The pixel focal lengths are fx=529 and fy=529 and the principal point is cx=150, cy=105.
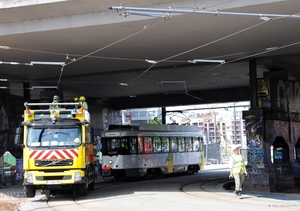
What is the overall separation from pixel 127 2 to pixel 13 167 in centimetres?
1943

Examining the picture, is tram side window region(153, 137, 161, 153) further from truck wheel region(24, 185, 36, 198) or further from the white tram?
truck wheel region(24, 185, 36, 198)

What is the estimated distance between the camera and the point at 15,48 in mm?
22766

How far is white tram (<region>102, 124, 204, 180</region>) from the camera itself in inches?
1249

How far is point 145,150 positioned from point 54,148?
14.0m

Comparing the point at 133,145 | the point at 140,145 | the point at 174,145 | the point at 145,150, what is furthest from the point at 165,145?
the point at 133,145

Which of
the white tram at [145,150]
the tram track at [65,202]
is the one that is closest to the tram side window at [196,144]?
the white tram at [145,150]

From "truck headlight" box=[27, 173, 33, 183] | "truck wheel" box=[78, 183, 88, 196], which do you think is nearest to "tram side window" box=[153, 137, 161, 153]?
"truck wheel" box=[78, 183, 88, 196]

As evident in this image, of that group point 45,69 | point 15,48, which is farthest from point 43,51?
point 45,69

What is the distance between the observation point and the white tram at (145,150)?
31.7m

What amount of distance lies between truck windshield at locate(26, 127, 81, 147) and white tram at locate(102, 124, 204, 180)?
12.1m

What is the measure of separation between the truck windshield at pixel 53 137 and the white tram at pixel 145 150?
12.1m

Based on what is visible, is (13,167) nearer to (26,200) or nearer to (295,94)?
(26,200)

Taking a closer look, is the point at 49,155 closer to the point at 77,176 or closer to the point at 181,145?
the point at 77,176

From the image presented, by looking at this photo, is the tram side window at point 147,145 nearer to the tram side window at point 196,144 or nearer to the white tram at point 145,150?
the white tram at point 145,150
